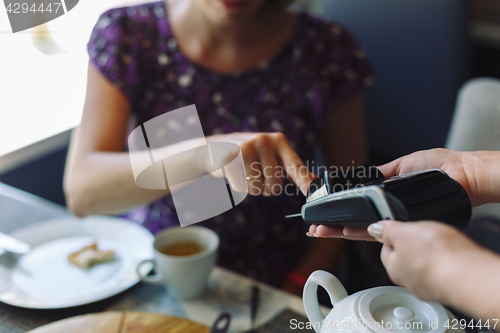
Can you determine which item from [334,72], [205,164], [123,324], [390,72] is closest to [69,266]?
[123,324]

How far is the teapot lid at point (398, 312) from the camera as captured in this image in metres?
0.20

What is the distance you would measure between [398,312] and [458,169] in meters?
0.09

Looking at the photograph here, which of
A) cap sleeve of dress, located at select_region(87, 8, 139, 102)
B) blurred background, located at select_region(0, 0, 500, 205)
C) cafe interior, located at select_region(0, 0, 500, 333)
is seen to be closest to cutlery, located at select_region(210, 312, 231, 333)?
cafe interior, located at select_region(0, 0, 500, 333)

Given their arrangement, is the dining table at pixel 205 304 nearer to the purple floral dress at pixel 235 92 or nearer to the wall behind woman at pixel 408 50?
the purple floral dress at pixel 235 92

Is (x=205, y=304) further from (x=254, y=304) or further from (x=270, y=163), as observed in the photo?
(x=270, y=163)

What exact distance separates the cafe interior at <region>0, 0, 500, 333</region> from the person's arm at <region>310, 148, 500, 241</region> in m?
0.01

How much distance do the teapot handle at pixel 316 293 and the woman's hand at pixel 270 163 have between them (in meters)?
0.05

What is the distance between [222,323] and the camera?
36 cm

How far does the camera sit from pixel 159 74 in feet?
1.97

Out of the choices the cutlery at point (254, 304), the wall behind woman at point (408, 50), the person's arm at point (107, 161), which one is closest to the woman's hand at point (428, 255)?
the person's arm at point (107, 161)

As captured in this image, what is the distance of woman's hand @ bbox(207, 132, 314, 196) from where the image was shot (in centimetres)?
26

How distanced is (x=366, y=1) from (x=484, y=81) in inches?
17.4

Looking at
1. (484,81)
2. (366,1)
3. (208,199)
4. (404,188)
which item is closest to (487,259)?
(404,188)

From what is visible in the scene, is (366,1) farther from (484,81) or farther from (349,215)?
(349,215)
